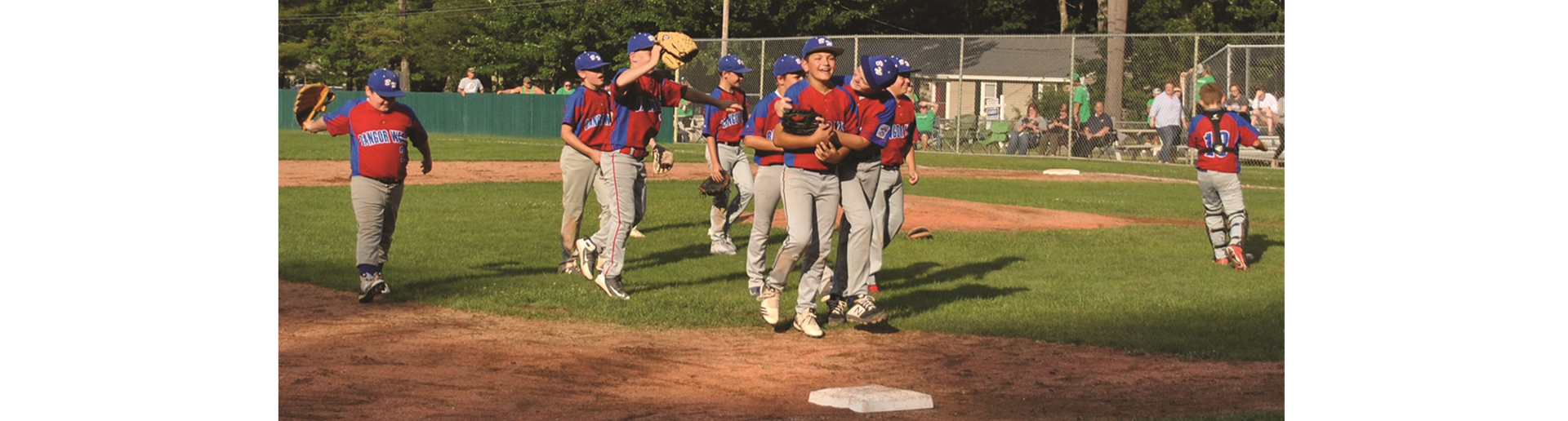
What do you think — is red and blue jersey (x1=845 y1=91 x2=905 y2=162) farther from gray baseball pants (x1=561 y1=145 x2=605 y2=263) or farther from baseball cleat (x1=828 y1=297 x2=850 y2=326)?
gray baseball pants (x1=561 y1=145 x2=605 y2=263)

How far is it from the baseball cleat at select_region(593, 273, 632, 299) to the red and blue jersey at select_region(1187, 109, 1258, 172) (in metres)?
5.41

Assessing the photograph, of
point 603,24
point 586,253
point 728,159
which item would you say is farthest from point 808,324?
point 603,24

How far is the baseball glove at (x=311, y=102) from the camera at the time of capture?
966cm

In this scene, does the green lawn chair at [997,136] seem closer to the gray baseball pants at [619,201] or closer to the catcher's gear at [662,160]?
the catcher's gear at [662,160]

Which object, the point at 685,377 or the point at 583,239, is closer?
the point at 685,377

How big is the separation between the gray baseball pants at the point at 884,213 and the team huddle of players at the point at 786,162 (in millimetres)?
11

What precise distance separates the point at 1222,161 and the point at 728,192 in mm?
4434

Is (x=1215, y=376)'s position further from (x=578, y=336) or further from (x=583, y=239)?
(x=583, y=239)

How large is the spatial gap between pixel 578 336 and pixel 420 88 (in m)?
59.7

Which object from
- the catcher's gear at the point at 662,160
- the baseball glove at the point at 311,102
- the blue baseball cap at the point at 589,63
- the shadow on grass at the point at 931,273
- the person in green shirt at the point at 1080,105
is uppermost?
the person in green shirt at the point at 1080,105

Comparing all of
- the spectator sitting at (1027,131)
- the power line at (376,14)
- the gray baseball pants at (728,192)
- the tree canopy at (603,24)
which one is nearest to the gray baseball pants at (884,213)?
the gray baseball pants at (728,192)

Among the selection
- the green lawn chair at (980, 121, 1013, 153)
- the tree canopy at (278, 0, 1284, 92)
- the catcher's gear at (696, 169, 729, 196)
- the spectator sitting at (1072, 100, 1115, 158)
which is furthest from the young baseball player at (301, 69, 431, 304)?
the tree canopy at (278, 0, 1284, 92)

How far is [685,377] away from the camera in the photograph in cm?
736
